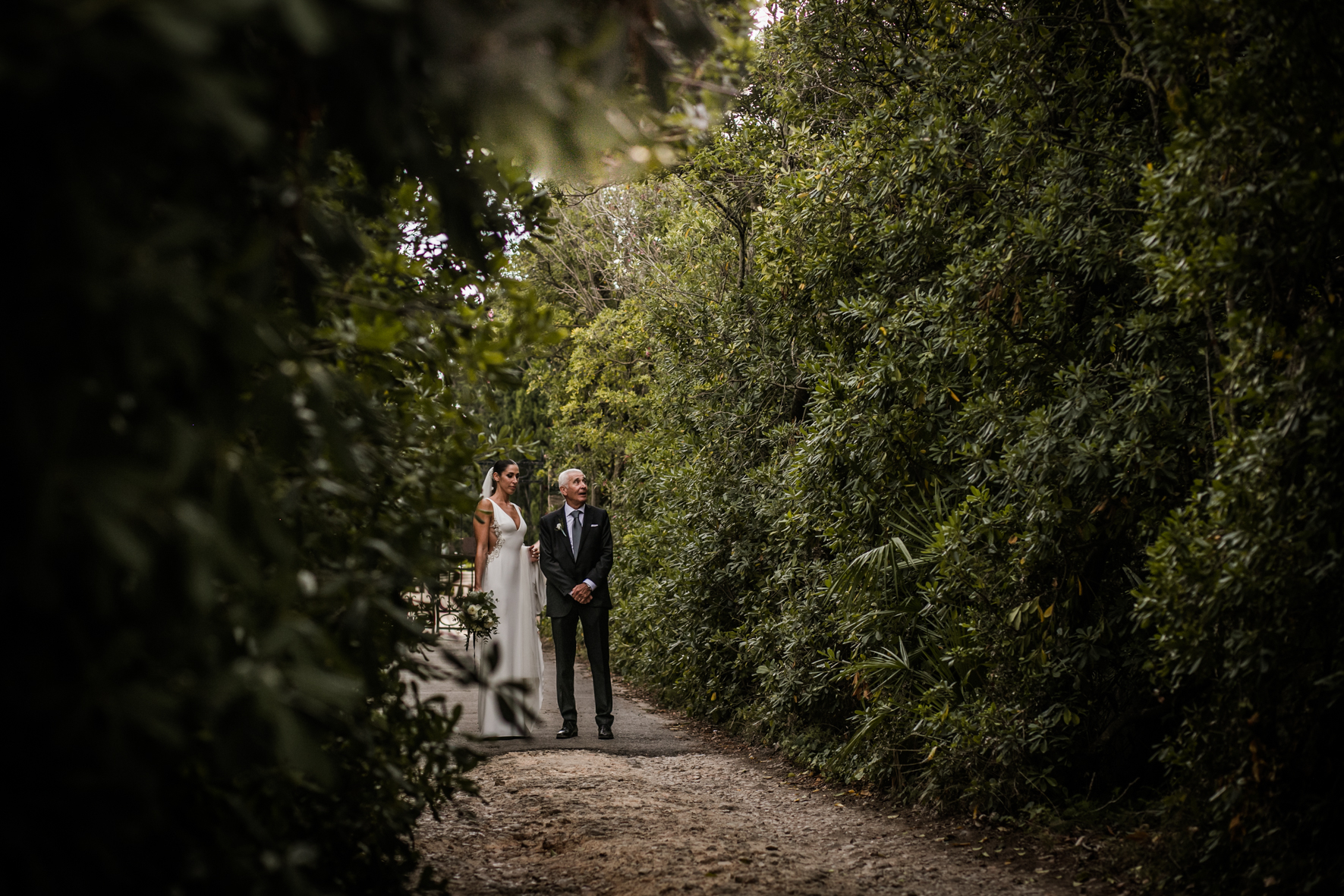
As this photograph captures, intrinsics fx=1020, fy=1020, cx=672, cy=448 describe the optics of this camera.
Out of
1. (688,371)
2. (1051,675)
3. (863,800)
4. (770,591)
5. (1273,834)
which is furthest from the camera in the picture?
(688,371)

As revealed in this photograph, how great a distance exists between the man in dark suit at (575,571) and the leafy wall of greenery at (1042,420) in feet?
3.67

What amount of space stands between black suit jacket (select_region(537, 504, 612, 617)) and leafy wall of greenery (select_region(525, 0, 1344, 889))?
1.09 metres

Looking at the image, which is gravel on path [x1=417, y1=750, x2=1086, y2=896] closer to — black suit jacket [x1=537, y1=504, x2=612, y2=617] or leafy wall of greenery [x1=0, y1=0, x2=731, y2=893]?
leafy wall of greenery [x1=0, y1=0, x2=731, y2=893]

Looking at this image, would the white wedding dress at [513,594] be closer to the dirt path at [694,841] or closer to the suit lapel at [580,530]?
the suit lapel at [580,530]

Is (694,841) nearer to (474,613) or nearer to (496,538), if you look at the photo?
(474,613)

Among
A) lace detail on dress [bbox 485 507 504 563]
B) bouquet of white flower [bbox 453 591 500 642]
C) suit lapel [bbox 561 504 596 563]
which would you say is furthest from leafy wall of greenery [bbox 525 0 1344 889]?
bouquet of white flower [bbox 453 591 500 642]

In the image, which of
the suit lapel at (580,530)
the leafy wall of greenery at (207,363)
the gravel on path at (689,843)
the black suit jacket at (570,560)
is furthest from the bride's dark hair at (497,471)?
the leafy wall of greenery at (207,363)

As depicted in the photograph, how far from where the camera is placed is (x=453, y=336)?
9.20 feet

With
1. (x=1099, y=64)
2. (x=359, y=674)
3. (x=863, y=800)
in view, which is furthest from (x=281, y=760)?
(x=1099, y=64)

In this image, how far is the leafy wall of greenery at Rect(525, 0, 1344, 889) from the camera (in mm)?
3684

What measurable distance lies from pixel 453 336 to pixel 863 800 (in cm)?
473

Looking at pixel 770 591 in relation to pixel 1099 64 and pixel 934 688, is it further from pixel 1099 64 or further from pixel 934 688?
pixel 1099 64

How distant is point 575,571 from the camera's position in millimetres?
9266

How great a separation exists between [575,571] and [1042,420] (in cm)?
516
